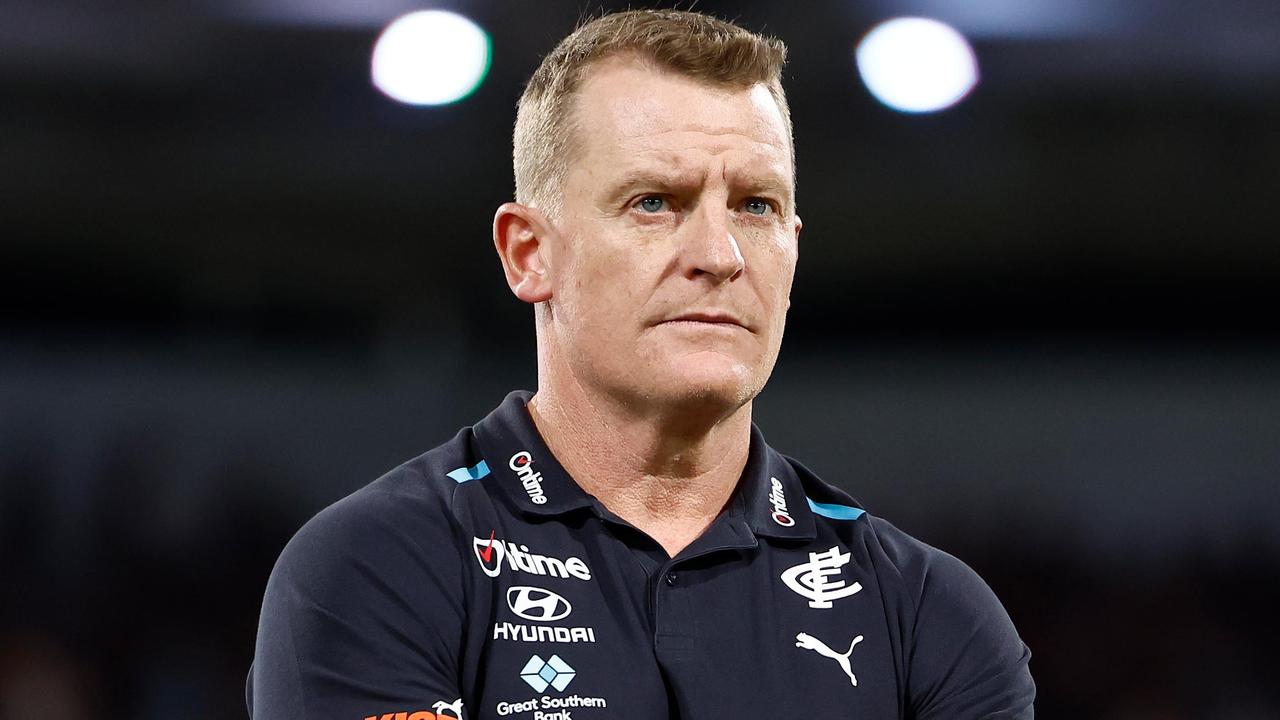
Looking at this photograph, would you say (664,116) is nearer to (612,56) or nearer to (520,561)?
(612,56)

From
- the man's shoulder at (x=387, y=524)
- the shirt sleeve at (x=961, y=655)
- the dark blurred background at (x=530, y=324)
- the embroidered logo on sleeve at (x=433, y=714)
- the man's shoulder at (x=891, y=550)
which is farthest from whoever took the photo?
the dark blurred background at (x=530, y=324)

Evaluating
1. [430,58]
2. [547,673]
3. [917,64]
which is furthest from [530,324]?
[547,673]

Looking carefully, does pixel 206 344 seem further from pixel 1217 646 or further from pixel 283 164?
pixel 1217 646

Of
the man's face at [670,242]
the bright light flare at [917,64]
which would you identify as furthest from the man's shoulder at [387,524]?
the bright light flare at [917,64]

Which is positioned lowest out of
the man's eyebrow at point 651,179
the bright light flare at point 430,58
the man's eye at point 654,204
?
the man's eye at point 654,204

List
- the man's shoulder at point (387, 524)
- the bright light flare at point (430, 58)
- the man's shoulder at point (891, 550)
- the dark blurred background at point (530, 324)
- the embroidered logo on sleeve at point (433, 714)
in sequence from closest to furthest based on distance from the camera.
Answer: the embroidered logo on sleeve at point (433, 714) → the man's shoulder at point (387, 524) → the man's shoulder at point (891, 550) → the bright light flare at point (430, 58) → the dark blurred background at point (530, 324)

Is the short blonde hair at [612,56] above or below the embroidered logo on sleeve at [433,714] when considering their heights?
above

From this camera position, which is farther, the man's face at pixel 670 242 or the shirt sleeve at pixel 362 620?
the man's face at pixel 670 242

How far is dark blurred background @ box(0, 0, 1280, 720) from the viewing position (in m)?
4.41

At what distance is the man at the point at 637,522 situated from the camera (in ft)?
5.36

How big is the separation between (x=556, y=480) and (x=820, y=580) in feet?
1.30

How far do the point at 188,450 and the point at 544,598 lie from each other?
12.5 ft

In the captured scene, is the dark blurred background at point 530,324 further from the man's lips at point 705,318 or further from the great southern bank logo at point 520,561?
the great southern bank logo at point 520,561

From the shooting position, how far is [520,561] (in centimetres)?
174
